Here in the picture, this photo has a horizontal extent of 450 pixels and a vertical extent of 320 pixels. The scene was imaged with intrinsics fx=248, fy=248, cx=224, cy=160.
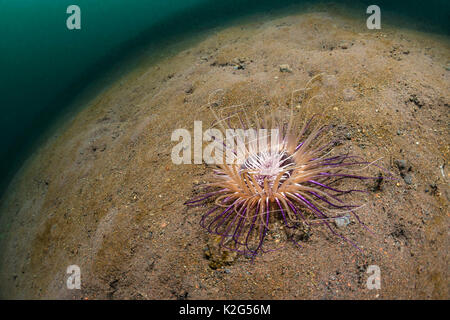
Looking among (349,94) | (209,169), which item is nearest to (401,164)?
(349,94)

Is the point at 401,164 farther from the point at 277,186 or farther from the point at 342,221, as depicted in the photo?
the point at 277,186

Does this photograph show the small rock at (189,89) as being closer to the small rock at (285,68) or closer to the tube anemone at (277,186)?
the small rock at (285,68)

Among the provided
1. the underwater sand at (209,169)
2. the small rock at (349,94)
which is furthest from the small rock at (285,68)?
the small rock at (349,94)

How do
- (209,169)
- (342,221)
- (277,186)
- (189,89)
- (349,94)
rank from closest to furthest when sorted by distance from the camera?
1. (342,221)
2. (277,186)
3. (209,169)
4. (349,94)
5. (189,89)

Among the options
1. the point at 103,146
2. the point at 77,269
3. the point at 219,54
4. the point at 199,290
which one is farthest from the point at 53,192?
the point at 219,54

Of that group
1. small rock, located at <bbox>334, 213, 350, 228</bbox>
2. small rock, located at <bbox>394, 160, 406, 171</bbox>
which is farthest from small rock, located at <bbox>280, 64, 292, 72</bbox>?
small rock, located at <bbox>334, 213, 350, 228</bbox>

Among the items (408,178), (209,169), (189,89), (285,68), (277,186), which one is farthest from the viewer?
(189,89)

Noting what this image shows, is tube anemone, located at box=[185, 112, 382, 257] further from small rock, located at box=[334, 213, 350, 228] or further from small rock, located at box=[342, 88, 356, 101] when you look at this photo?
small rock, located at box=[342, 88, 356, 101]
